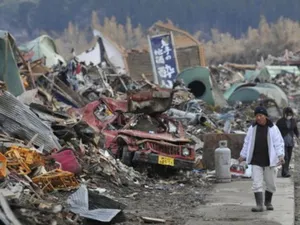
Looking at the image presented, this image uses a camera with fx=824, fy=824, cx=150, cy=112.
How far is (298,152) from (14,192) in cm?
1268

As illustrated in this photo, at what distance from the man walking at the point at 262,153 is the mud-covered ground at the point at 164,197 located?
3.31ft

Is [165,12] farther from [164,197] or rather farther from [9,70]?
[164,197]

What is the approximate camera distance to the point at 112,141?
1524cm

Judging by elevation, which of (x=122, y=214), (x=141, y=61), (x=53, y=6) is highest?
(x=53, y=6)

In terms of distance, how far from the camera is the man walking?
11055 millimetres

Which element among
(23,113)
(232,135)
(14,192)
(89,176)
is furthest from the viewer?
(232,135)

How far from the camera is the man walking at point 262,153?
11.1 meters

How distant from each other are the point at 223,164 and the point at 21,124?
147 inches

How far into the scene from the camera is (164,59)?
3550 cm

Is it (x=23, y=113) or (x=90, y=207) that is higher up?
(x=23, y=113)

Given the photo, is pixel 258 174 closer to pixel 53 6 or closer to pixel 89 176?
pixel 89 176

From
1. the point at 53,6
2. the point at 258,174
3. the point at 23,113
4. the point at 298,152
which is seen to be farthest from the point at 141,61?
the point at 53,6

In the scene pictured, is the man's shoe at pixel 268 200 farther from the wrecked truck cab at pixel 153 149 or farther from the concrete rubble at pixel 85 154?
the wrecked truck cab at pixel 153 149

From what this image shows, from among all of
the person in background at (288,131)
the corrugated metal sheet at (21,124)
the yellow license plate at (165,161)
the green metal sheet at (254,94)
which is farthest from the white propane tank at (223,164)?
the green metal sheet at (254,94)
